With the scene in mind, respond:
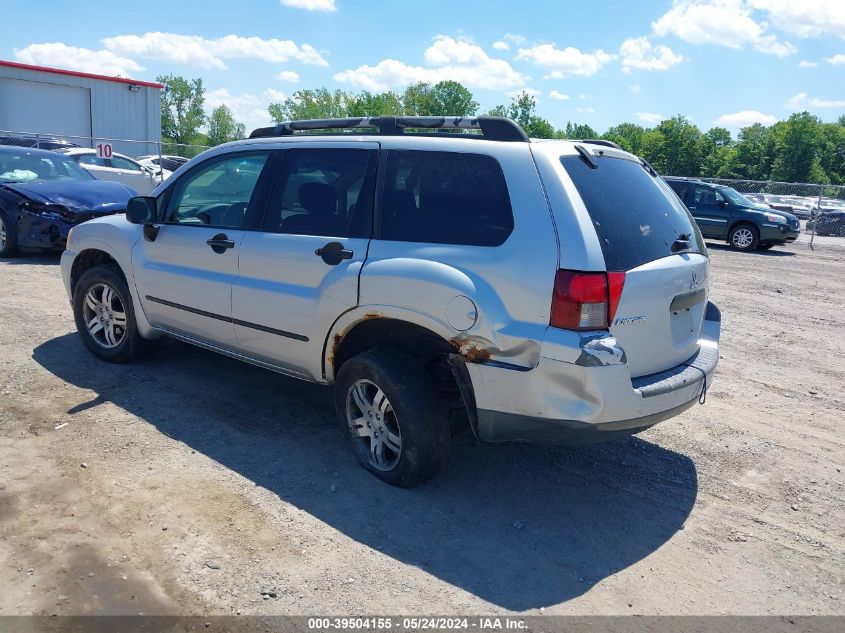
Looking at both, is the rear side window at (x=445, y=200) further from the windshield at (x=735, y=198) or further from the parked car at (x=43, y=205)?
the windshield at (x=735, y=198)

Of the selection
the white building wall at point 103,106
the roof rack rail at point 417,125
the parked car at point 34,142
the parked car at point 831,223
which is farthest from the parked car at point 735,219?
the white building wall at point 103,106

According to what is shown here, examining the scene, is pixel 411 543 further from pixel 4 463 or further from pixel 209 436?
pixel 4 463

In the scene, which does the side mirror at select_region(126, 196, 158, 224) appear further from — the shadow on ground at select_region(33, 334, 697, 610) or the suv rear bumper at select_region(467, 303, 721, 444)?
the suv rear bumper at select_region(467, 303, 721, 444)

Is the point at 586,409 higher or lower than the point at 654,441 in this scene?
higher

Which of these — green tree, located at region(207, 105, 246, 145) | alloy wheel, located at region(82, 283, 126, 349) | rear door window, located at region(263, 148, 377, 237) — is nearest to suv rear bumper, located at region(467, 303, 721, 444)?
rear door window, located at region(263, 148, 377, 237)

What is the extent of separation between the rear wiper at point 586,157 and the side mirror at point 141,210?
322 centimetres

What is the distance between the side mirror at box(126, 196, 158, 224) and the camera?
538cm

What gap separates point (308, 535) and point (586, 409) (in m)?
1.51

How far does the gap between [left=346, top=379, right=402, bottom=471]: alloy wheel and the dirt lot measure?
0.16 metres

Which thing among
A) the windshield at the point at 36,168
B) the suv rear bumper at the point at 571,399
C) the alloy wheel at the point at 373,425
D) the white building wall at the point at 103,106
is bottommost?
the alloy wheel at the point at 373,425

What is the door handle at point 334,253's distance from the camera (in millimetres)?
4215

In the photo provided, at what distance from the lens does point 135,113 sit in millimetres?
37438

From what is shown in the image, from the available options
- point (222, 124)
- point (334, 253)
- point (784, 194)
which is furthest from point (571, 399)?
point (222, 124)

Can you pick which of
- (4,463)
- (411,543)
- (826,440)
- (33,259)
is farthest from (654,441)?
(33,259)
